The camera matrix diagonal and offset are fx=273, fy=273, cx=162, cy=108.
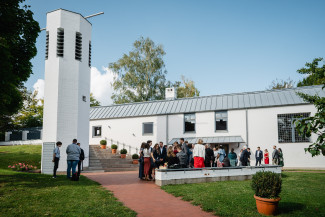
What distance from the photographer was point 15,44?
34.9 ft

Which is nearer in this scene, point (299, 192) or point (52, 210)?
→ point (52, 210)

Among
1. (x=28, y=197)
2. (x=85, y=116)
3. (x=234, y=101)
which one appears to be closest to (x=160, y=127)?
(x=234, y=101)

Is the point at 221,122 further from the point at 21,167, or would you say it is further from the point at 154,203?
the point at 154,203

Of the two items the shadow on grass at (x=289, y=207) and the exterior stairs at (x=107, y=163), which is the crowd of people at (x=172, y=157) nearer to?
the shadow on grass at (x=289, y=207)

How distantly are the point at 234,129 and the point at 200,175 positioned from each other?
12.2 meters

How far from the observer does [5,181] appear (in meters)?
10.3

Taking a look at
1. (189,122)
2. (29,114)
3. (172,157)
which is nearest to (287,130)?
(189,122)

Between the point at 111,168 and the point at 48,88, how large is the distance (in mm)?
7122

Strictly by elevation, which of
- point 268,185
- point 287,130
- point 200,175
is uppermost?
point 287,130

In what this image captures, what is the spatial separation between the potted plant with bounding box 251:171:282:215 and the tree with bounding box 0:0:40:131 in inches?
343

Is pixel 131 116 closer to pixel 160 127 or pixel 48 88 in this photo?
pixel 160 127

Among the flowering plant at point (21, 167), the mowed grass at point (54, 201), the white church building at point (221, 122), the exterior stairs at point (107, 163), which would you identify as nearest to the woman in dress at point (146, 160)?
the mowed grass at point (54, 201)

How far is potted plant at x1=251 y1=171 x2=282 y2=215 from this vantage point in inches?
254

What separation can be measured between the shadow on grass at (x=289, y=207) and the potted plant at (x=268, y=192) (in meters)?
0.46
